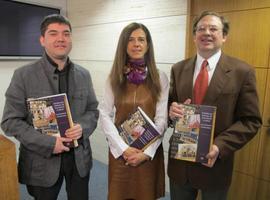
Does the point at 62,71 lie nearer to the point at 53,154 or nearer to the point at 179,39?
the point at 53,154

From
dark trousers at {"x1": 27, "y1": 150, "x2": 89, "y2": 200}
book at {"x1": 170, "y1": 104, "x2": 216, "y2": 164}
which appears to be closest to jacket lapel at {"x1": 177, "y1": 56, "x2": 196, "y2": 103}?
book at {"x1": 170, "y1": 104, "x2": 216, "y2": 164}

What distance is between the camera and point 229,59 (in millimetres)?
1552

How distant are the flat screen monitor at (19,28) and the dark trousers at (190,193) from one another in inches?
101

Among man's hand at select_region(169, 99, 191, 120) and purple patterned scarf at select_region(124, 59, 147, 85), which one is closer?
man's hand at select_region(169, 99, 191, 120)

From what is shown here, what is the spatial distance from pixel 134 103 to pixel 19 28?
2255 mm

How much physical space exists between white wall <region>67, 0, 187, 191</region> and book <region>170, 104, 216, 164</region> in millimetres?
1289

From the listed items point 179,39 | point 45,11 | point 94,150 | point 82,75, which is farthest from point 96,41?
point 82,75

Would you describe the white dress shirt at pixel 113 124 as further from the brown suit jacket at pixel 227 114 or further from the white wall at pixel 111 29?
the white wall at pixel 111 29

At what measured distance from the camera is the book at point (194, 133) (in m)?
1.45

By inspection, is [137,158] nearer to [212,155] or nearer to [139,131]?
[139,131]

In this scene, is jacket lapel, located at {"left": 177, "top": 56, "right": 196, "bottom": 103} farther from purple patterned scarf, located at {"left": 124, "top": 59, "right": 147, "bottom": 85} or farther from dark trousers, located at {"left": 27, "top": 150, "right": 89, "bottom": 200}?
dark trousers, located at {"left": 27, "top": 150, "right": 89, "bottom": 200}

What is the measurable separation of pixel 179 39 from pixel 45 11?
75.4 inches

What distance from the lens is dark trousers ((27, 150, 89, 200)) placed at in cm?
161

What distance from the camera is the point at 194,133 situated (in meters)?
1.49
